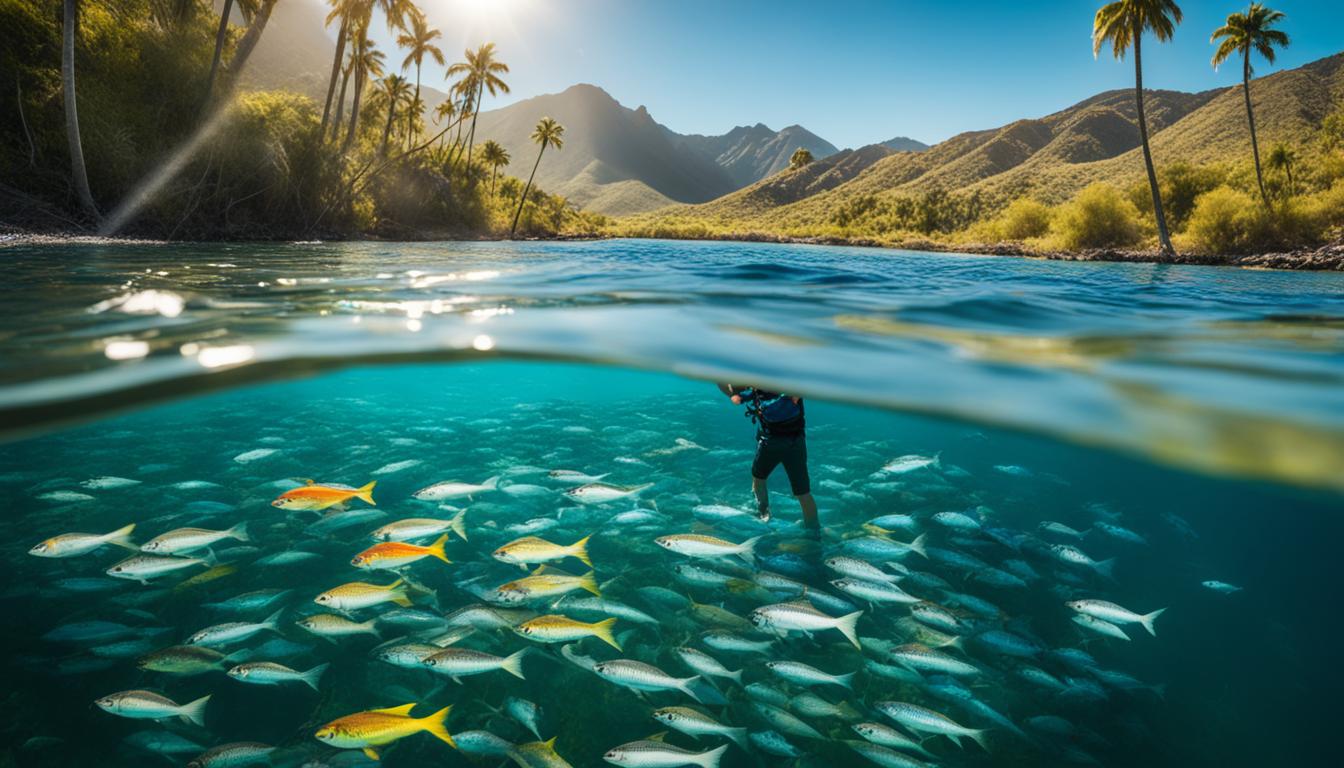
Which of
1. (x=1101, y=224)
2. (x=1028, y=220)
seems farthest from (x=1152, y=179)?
(x=1028, y=220)

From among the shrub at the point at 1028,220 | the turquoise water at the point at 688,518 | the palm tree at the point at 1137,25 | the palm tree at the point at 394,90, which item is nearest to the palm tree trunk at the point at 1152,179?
the palm tree at the point at 1137,25

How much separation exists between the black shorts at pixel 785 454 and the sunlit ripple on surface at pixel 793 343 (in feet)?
2.31

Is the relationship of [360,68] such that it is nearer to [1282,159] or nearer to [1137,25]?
[1137,25]

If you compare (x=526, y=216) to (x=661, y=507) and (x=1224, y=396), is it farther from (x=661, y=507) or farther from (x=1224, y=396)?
(x=1224, y=396)

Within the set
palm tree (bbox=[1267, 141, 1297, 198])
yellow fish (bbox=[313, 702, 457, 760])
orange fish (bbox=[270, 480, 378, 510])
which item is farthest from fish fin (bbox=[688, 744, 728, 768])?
palm tree (bbox=[1267, 141, 1297, 198])

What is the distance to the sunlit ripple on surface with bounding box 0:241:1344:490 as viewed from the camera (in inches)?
166

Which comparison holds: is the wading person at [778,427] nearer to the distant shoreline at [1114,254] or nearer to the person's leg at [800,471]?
the person's leg at [800,471]

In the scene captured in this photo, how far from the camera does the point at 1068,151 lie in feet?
335

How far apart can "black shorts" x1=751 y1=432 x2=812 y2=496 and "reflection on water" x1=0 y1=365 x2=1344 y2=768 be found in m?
0.62

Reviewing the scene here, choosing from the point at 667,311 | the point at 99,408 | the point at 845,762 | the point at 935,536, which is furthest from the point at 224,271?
the point at 935,536

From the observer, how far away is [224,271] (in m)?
8.99

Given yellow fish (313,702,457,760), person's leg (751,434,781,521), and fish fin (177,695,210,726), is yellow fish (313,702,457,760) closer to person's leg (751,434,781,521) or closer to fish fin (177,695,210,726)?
fish fin (177,695,210,726)

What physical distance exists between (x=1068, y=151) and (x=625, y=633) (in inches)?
5017

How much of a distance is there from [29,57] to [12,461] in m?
14.1
